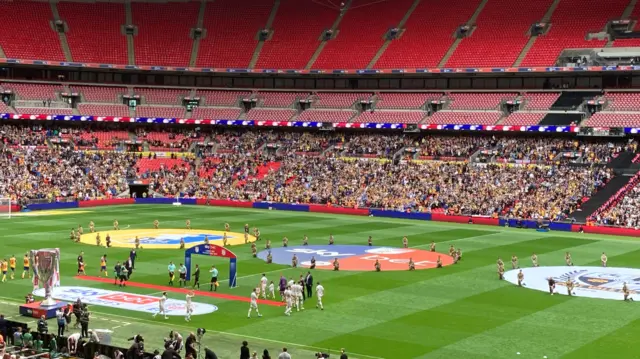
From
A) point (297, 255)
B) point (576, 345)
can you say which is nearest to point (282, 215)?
point (297, 255)

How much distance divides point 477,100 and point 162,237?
51.1 m

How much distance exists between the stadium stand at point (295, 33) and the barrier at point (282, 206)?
25759mm

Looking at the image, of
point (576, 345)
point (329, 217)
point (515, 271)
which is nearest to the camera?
point (576, 345)

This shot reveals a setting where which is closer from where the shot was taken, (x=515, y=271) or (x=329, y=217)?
(x=515, y=271)

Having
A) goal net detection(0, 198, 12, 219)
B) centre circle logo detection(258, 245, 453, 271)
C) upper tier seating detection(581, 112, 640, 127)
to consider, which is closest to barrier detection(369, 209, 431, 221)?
upper tier seating detection(581, 112, 640, 127)

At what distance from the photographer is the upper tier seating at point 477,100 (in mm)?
99812

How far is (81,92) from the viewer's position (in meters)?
111

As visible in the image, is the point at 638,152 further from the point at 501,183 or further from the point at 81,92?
the point at 81,92

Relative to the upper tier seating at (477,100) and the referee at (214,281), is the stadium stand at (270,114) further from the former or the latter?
the referee at (214,281)

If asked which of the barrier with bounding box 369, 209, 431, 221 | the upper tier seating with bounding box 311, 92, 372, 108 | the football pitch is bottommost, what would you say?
the football pitch

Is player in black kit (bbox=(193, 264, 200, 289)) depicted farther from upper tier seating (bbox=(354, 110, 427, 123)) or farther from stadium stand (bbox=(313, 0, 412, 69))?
stadium stand (bbox=(313, 0, 412, 69))

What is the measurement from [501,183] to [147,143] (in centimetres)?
4945

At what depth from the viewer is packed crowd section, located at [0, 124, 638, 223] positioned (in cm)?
8462

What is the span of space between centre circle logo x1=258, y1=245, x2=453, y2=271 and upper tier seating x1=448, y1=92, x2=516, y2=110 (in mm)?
43950
